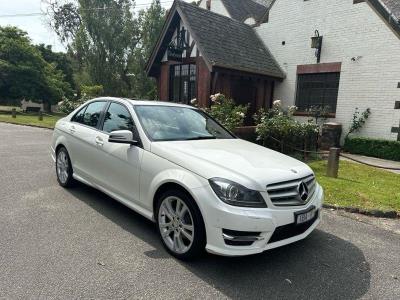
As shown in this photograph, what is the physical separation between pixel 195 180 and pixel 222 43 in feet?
39.7

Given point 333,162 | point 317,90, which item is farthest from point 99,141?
point 317,90

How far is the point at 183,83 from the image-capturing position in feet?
52.6

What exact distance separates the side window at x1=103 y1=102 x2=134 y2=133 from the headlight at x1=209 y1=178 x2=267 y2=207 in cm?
175

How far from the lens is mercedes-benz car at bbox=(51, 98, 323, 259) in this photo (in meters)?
3.17

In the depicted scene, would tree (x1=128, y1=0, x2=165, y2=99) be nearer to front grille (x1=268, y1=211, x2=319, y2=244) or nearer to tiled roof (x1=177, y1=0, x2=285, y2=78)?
tiled roof (x1=177, y1=0, x2=285, y2=78)

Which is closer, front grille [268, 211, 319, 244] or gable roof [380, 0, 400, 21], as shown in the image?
front grille [268, 211, 319, 244]

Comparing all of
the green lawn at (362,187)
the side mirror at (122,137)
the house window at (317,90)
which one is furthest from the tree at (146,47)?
the side mirror at (122,137)

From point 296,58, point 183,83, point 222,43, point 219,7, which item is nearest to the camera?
point 222,43

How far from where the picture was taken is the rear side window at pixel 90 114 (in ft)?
17.1

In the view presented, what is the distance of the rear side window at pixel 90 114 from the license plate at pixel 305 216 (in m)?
3.30

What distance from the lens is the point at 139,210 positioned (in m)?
4.07

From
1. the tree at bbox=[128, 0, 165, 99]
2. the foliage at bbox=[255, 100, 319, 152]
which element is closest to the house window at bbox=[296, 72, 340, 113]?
the foliage at bbox=[255, 100, 319, 152]

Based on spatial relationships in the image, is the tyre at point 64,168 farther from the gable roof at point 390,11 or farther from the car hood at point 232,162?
the gable roof at point 390,11

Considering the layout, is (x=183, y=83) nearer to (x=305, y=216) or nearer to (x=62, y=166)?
(x=62, y=166)
